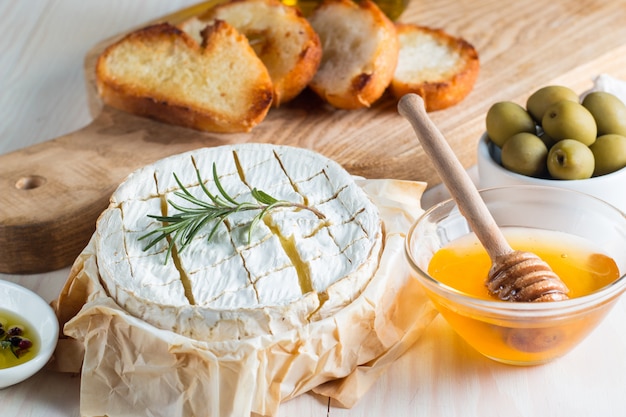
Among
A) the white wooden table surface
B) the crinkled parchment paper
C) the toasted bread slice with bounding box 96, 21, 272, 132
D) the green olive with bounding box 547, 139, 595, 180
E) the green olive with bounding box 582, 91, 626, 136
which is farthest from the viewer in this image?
the toasted bread slice with bounding box 96, 21, 272, 132

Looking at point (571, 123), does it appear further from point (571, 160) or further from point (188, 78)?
point (188, 78)

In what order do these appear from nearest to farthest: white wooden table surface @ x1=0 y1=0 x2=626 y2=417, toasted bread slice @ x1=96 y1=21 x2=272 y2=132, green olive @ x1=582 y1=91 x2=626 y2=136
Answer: white wooden table surface @ x1=0 y1=0 x2=626 y2=417 → green olive @ x1=582 y1=91 x2=626 y2=136 → toasted bread slice @ x1=96 y1=21 x2=272 y2=132

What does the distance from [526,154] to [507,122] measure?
0.44ft

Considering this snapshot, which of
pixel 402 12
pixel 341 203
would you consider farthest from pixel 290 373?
pixel 402 12

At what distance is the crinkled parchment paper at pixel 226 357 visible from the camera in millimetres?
2008

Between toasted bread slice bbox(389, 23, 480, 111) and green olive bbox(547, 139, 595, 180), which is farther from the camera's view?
toasted bread slice bbox(389, 23, 480, 111)

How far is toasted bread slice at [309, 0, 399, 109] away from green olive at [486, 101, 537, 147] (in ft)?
1.74

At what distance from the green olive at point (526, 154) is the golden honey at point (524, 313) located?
0.72 feet

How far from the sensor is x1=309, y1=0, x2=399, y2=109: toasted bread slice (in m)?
3.05

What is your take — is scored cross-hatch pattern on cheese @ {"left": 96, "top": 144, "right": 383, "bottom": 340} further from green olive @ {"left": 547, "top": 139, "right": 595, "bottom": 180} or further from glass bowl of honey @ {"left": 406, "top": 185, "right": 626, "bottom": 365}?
green olive @ {"left": 547, "top": 139, "right": 595, "bottom": 180}

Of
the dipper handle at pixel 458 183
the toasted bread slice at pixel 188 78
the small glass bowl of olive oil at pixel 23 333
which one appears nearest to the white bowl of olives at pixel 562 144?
the dipper handle at pixel 458 183

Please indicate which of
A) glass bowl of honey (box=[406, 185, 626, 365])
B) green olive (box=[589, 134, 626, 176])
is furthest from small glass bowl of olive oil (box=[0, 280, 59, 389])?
green olive (box=[589, 134, 626, 176])

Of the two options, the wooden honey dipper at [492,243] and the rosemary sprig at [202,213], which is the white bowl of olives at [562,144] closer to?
the wooden honey dipper at [492,243]

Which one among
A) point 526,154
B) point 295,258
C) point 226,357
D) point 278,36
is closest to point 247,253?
point 295,258
